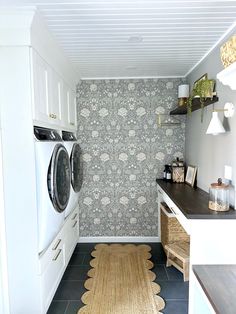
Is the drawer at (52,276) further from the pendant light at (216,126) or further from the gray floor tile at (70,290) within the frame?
the pendant light at (216,126)

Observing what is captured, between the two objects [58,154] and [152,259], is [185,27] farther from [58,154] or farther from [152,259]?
[152,259]

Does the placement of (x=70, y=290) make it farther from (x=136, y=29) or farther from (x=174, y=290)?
(x=136, y=29)

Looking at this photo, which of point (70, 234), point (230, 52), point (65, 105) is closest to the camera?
point (230, 52)

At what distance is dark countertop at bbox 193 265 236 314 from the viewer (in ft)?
3.28

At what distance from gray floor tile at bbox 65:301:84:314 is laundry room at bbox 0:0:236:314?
0.02 meters

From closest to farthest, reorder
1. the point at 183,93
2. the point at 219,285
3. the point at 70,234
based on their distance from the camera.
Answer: the point at 219,285
the point at 70,234
the point at 183,93

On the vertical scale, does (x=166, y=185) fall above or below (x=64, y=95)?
below

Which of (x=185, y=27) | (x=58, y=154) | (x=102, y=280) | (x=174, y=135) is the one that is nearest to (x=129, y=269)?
(x=102, y=280)

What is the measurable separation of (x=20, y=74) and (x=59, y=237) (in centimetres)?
149

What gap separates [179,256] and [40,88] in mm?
2020

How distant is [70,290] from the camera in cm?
241

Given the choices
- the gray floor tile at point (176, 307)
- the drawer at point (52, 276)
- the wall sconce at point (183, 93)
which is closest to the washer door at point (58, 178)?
the drawer at point (52, 276)

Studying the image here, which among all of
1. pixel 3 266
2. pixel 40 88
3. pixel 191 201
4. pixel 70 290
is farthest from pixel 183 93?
pixel 3 266

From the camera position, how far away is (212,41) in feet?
7.32
